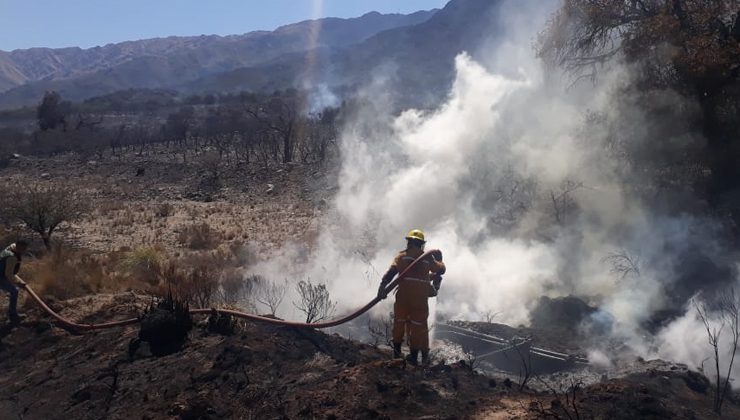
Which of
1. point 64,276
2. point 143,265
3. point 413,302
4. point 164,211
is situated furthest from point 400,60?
point 413,302

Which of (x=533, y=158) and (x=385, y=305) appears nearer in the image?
(x=385, y=305)

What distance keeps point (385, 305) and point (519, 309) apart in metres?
2.21

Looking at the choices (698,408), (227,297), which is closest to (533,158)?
(227,297)

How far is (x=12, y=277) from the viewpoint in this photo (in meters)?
7.77

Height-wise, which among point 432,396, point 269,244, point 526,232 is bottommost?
point 432,396

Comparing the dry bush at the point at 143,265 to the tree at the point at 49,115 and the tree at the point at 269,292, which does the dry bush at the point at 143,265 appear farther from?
the tree at the point at 49,115

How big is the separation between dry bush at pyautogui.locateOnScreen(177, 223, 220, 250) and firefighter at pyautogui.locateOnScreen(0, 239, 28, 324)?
21.3 ft

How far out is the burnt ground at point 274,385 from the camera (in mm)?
4691

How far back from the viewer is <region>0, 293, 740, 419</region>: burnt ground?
469cm

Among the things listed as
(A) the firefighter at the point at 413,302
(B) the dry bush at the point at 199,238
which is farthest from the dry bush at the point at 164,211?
(A) the firefighter at the point at 413,302

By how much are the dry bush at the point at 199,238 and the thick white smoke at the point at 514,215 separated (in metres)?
2.93

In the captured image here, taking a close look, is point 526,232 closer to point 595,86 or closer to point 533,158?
point 533,158

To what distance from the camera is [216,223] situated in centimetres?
1762

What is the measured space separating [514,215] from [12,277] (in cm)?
962
